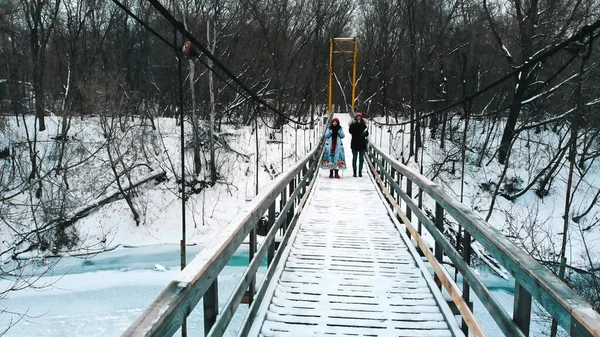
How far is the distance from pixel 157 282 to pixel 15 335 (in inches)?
143

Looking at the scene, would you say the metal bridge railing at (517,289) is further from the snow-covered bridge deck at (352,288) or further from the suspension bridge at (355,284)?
the snow-covered bridge deck at (352,288)

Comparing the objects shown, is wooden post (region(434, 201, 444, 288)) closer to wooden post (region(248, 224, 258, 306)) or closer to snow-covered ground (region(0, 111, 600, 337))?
wooden post (region(248, 224, 258, 306))

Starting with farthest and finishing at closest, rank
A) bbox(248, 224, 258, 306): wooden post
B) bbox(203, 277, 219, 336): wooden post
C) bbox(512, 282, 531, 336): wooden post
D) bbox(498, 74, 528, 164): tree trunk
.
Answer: bbox(498, 74, 528, 164): tree trunk, bbox(248, 224, 258, 306): wooden post, bbox(203, 277, 219, 336): wooden post, bbox(512, 282, 531, 336): wooden post

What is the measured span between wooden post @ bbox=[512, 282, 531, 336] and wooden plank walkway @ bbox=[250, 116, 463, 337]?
90 cm

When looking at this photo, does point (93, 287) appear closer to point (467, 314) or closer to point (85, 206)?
point (85, 206)

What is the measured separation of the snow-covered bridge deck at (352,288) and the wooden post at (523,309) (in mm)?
900

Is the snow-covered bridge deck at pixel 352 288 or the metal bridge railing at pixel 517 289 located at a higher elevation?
the metal bridge railing at pixel 517 289

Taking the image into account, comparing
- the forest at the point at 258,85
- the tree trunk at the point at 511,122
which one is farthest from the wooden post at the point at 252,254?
the tree trunk at the point at 511,122

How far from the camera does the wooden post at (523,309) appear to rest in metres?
1.66

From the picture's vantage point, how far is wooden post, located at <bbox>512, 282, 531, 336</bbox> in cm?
166

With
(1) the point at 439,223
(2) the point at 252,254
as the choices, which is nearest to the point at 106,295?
(2) the point at 252,254

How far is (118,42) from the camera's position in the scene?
2719 cm

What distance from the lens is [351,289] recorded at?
3.28 m

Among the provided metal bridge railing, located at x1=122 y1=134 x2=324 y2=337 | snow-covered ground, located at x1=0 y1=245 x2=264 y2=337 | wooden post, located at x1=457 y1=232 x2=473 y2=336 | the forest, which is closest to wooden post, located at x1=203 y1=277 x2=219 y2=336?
metal bridge railing, located at x1=122 y1=134 x2=324 y2=337
